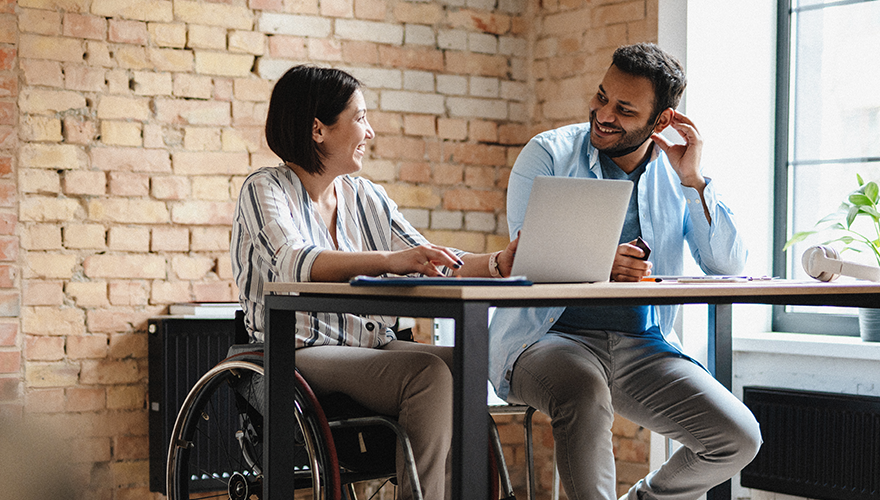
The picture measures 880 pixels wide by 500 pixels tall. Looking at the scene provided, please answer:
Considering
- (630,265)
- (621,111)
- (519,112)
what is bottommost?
(630,265)

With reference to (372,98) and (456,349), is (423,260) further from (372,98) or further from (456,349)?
(372,98)

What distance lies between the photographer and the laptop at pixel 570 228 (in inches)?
56.0

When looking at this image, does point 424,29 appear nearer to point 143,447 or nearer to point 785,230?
point 785,230

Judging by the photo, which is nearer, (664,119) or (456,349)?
(456,349)

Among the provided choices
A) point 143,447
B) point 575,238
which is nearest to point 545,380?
point 575,238

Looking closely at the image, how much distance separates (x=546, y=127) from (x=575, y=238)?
2071 millimetres

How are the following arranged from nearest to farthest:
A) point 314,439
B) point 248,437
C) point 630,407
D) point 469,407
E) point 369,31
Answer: point 469,407
point 314,439
point 248,437
point 630,407
point 369,31

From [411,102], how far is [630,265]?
185cm

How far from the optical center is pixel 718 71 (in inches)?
123

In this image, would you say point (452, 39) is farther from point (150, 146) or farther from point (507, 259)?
point (507, 259)

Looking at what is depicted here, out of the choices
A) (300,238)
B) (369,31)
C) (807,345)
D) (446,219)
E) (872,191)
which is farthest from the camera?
(446,219)

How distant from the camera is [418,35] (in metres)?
3.36

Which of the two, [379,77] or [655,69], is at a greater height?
[379,77]

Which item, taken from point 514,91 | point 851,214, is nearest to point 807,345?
point 851,214
